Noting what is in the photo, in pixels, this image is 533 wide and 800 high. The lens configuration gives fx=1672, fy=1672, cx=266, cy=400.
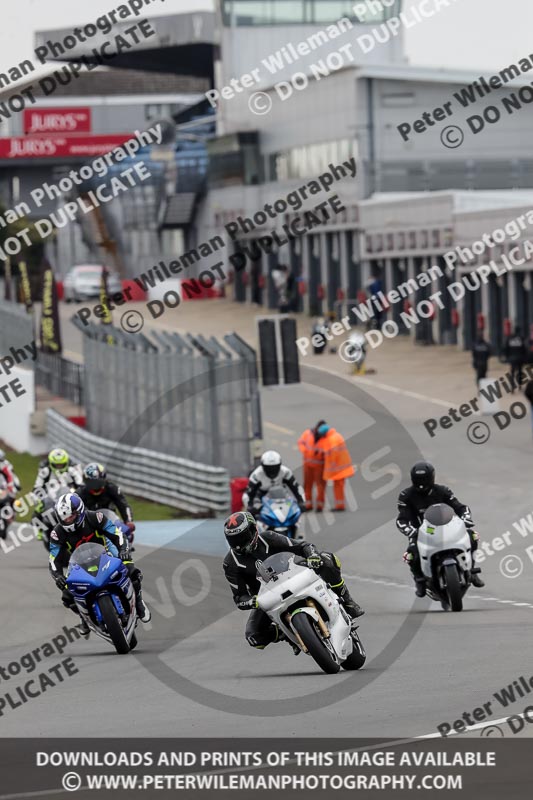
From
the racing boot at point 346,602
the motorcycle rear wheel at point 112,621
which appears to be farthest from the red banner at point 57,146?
the racing boot at point 346,602

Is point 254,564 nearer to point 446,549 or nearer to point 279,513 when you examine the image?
point 446,549

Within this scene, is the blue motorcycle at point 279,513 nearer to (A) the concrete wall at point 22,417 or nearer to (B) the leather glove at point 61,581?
(B) the leather glove at point 61,581

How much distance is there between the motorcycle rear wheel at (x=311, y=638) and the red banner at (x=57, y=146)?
77.0m

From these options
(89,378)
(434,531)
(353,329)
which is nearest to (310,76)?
(353,329)

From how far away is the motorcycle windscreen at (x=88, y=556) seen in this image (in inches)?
523

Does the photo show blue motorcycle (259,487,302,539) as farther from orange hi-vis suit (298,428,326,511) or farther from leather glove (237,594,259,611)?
leather glove (237,594,259,611)

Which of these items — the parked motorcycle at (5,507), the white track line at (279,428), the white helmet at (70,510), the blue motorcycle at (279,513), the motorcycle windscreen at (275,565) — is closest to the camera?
the motorcycle windscreen at (275,565)

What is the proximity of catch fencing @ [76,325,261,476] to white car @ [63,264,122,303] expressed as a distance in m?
34.4

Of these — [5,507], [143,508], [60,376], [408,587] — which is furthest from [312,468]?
[60,376]

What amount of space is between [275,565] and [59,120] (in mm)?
83663

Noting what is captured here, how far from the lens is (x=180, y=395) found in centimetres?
2798

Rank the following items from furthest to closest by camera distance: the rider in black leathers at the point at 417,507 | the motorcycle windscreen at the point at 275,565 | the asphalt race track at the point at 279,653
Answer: the rider in black leathers at the point at 417,507 → the motorcycle windscreen at the point at 275,565 → the asphalt race track at the point at 279,653

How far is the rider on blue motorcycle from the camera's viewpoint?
45.3 ft
